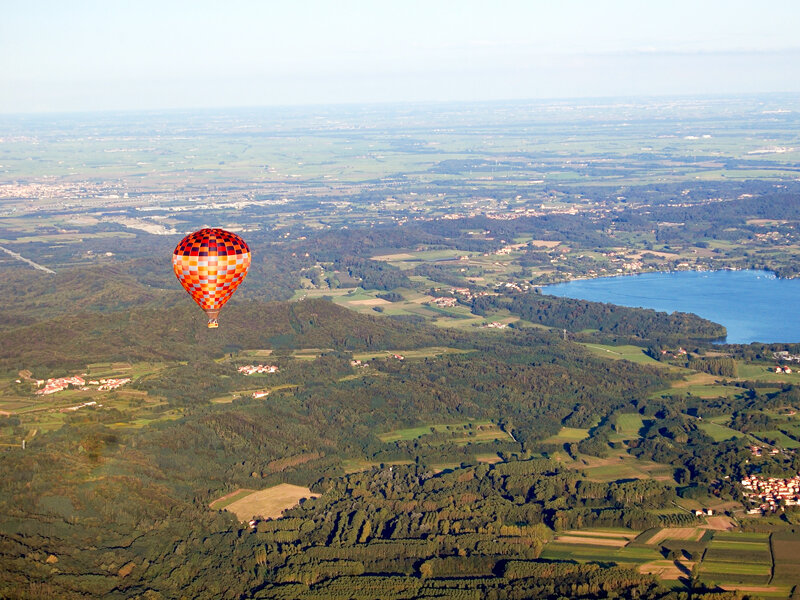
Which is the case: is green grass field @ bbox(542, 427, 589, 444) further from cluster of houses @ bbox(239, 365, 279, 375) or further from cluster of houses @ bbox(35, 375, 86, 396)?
cluster of houses @ bbox(35, 375, 86, 396)

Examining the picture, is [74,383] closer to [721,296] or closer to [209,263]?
[209,263]

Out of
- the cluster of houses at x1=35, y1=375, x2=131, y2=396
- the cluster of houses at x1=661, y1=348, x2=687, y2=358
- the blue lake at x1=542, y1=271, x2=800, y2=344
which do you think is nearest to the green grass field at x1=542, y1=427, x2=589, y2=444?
the cluster of houses at x1=661, y1=348, x2=687, y2=358

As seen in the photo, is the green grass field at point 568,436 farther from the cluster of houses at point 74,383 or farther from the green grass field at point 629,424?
the cluster of houses at point 74,383

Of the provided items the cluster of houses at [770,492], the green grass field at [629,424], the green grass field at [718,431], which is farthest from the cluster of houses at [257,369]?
the cluster of houses at [770,492]

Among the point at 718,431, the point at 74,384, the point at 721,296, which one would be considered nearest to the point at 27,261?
the point at 74,384

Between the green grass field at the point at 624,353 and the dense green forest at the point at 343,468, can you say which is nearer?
the dense green forest at the point at 343,468
